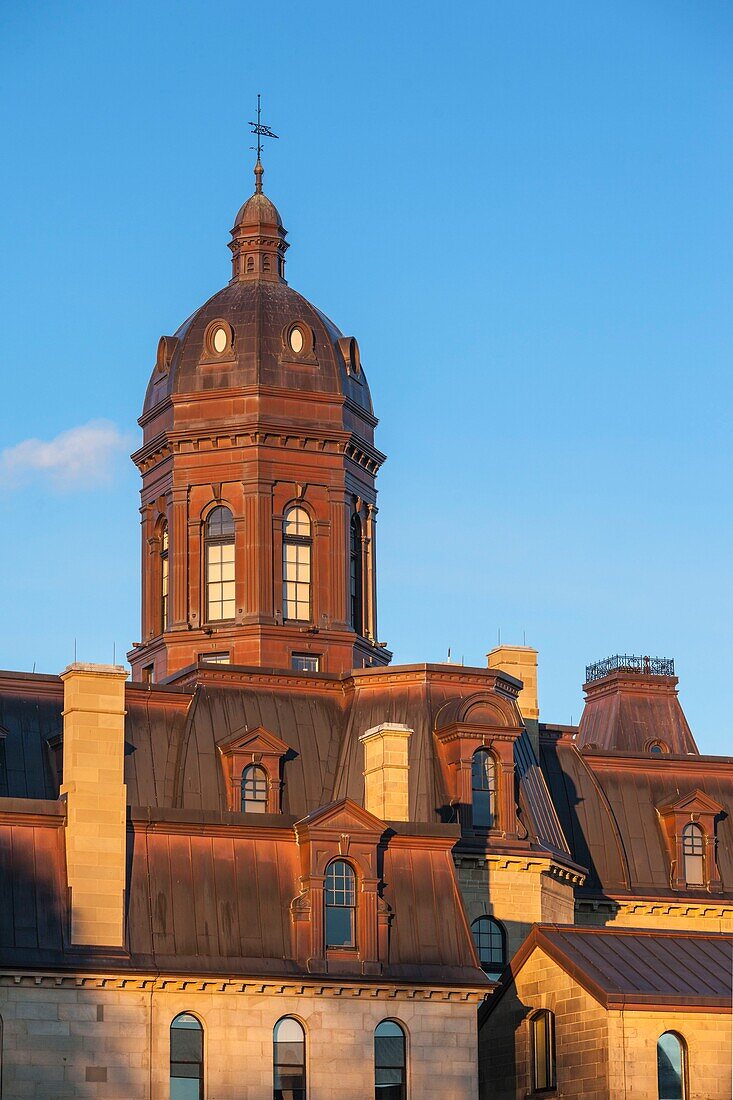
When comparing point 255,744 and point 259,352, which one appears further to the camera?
point 259,352

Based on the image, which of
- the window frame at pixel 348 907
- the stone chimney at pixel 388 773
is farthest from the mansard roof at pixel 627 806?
the window frame at pixel 348 907

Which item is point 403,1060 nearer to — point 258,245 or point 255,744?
point 255,744

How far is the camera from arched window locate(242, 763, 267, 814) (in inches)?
2635

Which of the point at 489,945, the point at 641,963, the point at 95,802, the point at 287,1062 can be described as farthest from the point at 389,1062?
the point at 489,945

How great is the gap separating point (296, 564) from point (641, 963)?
2098 cm

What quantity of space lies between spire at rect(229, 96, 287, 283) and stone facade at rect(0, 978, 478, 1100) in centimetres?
2947

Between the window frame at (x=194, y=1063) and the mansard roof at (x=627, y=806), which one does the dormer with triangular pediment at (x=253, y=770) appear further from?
the window frame at (x=194, y=1063)

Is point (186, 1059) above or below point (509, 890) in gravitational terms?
below

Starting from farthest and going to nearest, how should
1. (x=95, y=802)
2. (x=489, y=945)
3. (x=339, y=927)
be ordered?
(x=489, y=945)
(x=339, y=927)
(x=95, y=802)

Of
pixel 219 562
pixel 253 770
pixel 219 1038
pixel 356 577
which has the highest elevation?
pixel 219 562

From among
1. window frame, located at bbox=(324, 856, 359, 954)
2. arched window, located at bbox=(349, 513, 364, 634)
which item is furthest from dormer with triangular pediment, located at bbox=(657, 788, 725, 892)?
window frame, located at bbox=(324, 856, 359, 954)

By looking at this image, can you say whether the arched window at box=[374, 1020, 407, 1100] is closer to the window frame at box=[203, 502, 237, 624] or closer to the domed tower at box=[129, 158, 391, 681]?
the domed tower at box=[129, 158, 391, 681]

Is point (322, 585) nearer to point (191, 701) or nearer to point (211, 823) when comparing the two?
point (191, 701)

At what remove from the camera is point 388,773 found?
2329 inches
